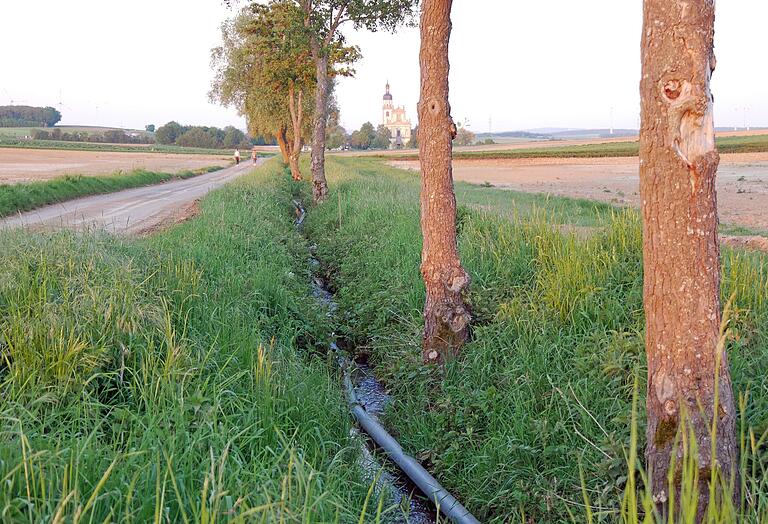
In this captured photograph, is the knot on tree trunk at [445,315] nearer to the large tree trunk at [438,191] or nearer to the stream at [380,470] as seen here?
the large tree trunk at [438,191]

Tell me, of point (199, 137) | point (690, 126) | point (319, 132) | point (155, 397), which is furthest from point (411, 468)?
point (199, 137)

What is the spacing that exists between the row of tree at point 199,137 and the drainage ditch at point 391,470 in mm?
126826

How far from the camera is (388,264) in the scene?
9023 mm

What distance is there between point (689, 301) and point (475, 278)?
3.96 metres

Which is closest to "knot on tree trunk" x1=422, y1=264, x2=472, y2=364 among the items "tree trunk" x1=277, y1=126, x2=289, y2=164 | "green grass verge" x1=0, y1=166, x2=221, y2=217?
"green grass verge" x1=0, y1=166, x2=221, y2=217

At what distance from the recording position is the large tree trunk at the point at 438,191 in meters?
6.18

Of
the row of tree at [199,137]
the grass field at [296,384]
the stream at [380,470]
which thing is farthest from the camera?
the row of tree at [199,137]

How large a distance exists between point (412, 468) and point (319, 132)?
1685 cm

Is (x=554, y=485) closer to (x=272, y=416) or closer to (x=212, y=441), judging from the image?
(x=272, y=416)

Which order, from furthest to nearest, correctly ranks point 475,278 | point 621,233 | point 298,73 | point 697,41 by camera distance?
point 298,73, point 475,278, point 621,233, point 697,41

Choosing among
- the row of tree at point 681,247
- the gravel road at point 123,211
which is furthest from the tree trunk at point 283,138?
the row of tree at point 681,247

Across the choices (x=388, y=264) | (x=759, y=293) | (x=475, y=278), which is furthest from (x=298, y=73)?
(x=759, y=293)

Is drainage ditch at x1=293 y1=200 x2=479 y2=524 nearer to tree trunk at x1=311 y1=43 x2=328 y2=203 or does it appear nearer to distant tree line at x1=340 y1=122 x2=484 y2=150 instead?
tree trunk at x1=311 y1=43 x2=328 y2=203

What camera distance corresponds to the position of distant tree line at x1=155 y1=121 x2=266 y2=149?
126250 mm
